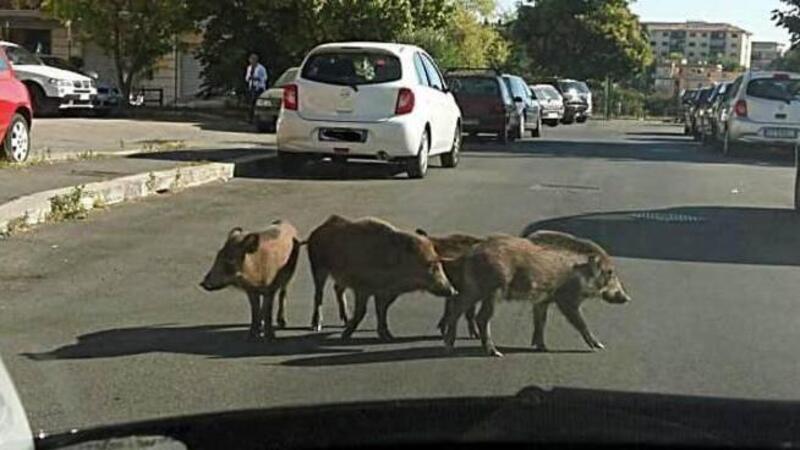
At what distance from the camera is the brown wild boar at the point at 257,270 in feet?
24.7

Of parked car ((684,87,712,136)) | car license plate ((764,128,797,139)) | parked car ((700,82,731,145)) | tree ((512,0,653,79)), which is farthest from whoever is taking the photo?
tree ((512,0,653,79))

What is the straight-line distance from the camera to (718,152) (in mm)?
28078

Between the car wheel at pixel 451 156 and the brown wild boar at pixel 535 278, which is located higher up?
the brown wild boar at pixel 535 278

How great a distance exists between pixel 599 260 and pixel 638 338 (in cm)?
53

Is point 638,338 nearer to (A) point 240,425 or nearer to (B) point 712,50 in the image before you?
(A) point 240,425

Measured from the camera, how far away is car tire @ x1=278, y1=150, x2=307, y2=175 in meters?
17.4

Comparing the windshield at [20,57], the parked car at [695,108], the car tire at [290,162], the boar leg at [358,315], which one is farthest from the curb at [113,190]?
the parked car at [695,108]

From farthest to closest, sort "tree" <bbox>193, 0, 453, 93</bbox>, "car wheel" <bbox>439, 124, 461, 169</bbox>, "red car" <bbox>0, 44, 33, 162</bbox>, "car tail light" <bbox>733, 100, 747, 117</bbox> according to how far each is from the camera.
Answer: "tree" <bbox>193, 0, 453, 93</bbox>
"car tail light" <bbox>733, 100, 747, 117</bbox>
"car wheel" <bbox>439, 124, 461, 169</bbox>
"red car" <bbox>0, 44, 33, 162</bbox>

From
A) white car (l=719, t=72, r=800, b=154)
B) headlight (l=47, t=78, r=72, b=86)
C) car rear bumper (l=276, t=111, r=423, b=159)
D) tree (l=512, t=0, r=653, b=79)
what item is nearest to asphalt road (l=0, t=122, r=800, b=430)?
car rear bumper (l=276, t=111, r=423, b=159)

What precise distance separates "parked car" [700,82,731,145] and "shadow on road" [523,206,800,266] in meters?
14.7

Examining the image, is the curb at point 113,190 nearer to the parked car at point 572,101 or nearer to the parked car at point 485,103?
the parked car at point 485,103

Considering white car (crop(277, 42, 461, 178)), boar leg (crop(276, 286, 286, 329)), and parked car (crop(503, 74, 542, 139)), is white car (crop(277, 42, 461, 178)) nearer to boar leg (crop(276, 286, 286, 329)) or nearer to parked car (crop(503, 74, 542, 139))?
boar leg (crop(276, 286, 286, 329))

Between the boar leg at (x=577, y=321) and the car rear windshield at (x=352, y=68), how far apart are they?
959 centimetres

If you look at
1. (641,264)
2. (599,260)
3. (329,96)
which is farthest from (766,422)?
(329,96)
